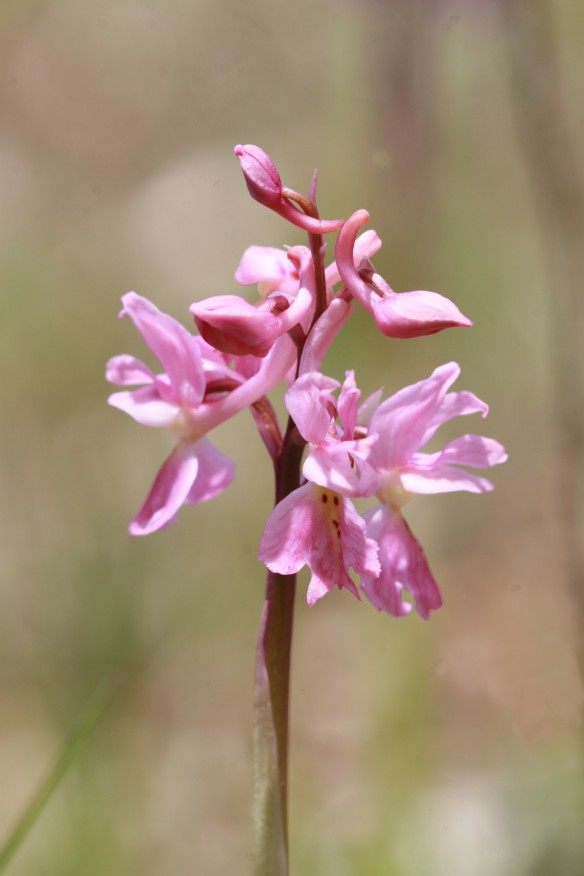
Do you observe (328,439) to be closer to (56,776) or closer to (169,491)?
(169,491)

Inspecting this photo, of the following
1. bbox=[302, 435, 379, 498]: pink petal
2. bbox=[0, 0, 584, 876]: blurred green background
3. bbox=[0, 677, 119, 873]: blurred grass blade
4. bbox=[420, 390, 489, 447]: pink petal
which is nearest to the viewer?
bbox=[302, 435, 379, 498]: pink petal

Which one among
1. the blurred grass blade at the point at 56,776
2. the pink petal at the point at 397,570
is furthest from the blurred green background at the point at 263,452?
the pink petal at the point at 397,570

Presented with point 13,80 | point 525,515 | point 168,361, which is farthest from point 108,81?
point 168,361

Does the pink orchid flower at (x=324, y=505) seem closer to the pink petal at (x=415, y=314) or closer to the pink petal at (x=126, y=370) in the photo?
the pink petal at (x=415, y=314)

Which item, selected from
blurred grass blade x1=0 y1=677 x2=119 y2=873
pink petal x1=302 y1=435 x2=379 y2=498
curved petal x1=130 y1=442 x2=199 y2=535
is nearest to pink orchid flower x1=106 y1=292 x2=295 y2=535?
curved petal x1=130 y1=442 x2=199 y2=535

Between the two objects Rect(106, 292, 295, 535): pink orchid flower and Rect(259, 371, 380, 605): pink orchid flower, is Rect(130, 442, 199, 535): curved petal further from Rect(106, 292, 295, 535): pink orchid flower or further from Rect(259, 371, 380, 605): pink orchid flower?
Rect(259, 371, 380, 605): pink orchid flower

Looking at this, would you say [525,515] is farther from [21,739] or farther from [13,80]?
[13,80]
